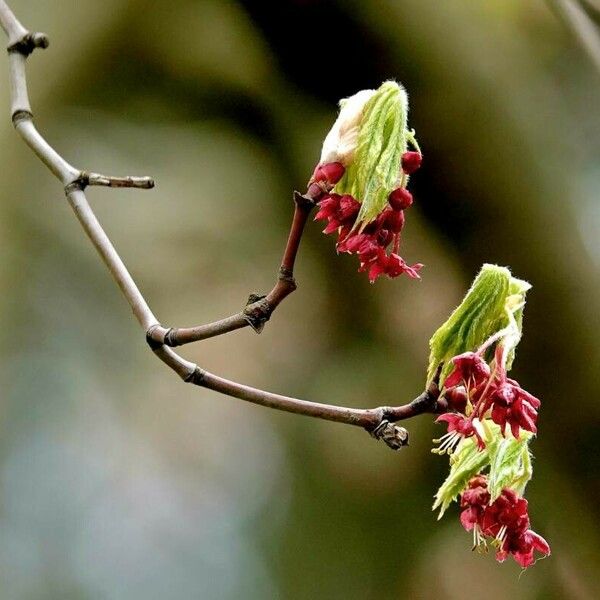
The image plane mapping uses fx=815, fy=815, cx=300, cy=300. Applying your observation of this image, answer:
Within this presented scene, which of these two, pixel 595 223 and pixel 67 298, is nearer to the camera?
pixel 595 223

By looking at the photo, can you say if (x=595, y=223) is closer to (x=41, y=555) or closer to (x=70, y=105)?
(x=70, y=105)

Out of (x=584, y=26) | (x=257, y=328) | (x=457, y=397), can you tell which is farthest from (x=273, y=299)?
(x=584, y=26)

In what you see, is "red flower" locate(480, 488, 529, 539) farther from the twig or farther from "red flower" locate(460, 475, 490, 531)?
the twig

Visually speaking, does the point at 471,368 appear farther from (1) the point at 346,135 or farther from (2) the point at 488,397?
(1) the point at 346,135

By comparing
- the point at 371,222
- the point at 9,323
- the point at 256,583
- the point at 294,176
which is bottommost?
the point at 256,583

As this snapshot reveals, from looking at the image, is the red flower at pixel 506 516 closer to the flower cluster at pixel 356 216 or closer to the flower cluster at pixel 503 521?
the flower cluster at pixel 503 521

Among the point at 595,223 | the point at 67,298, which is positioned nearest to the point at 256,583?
the point at 67,298

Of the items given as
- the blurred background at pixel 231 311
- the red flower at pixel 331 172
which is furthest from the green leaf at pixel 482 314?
the blurred background at pixel 231 311
